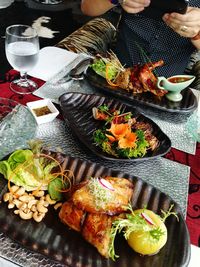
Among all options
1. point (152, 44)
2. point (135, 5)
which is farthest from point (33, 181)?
point (152, 44)

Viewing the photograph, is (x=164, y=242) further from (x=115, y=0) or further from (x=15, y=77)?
(x=115, y=0)

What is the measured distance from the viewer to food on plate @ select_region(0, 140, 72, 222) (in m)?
0.86

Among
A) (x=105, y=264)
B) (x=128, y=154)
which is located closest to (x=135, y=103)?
(x=128, y=154)

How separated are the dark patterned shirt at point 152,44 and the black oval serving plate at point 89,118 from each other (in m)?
0.61

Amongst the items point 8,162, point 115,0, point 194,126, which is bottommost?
point 194,126

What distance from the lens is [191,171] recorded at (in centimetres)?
111

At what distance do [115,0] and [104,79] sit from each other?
0.44 meters

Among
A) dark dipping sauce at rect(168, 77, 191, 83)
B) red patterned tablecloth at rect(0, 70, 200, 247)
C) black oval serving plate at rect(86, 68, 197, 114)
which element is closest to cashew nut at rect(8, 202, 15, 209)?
red patterned tablecloth at rect(0, 70, 200, 247)

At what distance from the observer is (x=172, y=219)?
878mm

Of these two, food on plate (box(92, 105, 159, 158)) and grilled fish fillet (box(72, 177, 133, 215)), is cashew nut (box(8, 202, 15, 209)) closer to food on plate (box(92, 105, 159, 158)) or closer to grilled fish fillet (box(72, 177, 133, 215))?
grilled fish fillet (box(72, 177, 133, 215))

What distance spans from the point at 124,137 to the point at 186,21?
682 mm

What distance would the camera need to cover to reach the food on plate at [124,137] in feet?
3.49

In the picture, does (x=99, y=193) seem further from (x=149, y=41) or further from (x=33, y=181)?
(x=149, y=41)

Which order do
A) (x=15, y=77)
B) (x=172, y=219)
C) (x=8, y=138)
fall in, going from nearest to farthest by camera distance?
(x=172, y=219) < (x=8, y=138) < (x=15, y=77)
